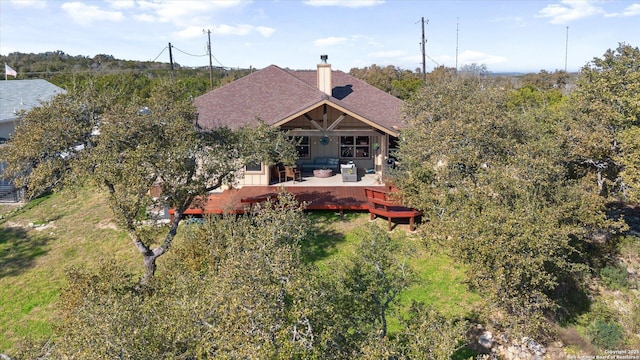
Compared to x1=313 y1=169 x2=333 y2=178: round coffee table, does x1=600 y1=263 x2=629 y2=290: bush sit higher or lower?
lower

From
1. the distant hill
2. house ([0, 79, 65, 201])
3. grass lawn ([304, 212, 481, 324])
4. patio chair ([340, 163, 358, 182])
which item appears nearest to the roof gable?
patio chair ([340, 163, 358, 182])

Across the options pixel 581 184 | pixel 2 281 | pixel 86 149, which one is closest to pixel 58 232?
pixel 2 281

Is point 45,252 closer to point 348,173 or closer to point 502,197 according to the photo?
point 348,173

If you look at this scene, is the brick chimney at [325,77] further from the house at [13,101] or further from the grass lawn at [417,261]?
the house at [13,101]

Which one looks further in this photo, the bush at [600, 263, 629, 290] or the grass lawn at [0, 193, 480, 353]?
the bush at [600, 263, 629, 290]

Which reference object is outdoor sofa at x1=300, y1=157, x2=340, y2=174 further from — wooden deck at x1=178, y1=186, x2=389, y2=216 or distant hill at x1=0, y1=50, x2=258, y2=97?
distant hill at x1=0, y1=50, x2=258, y2=97

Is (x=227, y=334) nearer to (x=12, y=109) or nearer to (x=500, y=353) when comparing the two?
(x=500, y=353)

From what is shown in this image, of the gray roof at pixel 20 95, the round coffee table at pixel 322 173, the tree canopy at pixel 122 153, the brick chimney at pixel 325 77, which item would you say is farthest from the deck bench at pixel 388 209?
the gray roof at pixel 20 95

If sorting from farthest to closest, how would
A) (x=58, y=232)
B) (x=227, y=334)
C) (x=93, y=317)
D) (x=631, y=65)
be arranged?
(x=58, y=232), (x=631, y=65), (x=93, y=317), (x=227, y=334)

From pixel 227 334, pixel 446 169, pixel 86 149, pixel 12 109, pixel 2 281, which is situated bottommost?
pixel 2 281
